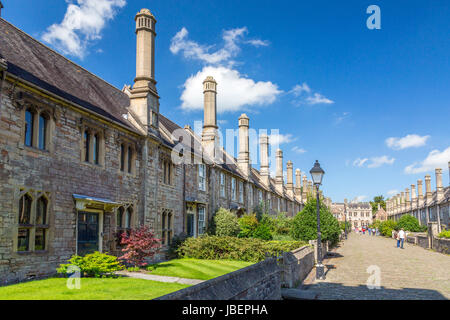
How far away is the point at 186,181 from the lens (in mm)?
23062

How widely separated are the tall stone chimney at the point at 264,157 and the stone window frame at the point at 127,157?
28.0m

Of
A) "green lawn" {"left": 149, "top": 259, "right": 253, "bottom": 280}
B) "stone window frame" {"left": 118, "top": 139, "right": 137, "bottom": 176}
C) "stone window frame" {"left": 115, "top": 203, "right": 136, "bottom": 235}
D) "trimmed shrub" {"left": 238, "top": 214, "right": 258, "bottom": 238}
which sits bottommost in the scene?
"green lawn" {"left": 149, "top": 259, "right": 253, "bottom": 280}

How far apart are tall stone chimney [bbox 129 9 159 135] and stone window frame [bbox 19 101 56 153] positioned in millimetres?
6242

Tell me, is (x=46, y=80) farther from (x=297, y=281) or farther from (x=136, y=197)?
A: (x=297, y=281)

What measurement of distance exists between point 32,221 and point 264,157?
35.7 m

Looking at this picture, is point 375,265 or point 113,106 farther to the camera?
A: point 375,265

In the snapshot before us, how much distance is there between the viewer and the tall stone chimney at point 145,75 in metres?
19.3

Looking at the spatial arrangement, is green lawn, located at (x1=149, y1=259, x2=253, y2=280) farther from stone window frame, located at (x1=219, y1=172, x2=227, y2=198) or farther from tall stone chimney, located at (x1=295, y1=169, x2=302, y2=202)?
tall stone chimney, located at (x1=295, y1=169, x2=302, y2=202)

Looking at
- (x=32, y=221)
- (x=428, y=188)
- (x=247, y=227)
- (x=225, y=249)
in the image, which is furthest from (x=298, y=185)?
(x=32, y=221)

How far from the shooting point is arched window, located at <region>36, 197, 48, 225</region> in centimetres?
1239

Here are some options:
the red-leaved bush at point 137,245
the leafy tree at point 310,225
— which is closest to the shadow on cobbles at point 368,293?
the red-leaved bush at point 137,245

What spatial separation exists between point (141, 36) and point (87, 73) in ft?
10.7

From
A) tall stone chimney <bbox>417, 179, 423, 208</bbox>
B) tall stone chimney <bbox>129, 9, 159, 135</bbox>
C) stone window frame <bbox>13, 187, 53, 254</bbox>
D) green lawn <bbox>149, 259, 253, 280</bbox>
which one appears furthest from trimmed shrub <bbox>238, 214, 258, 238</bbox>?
tall stone chimney <bbox>417, 179, 423, 208</bbox>
